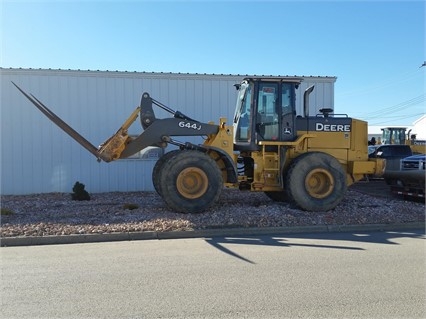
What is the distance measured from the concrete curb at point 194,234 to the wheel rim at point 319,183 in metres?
1.53

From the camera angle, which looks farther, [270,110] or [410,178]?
[410,178]

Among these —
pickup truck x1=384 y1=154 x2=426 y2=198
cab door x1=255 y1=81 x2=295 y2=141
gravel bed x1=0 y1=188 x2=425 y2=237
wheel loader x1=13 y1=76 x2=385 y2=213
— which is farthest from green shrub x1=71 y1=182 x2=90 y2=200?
pickup truck x1=384 y1=154 x2=426 y2=198

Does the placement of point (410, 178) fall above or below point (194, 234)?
above

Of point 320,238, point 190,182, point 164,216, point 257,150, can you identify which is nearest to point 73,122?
point 190,182

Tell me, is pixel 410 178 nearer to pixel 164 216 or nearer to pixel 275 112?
pixel 275 112

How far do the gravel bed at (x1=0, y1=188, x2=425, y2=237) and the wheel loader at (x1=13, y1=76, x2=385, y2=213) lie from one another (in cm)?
53

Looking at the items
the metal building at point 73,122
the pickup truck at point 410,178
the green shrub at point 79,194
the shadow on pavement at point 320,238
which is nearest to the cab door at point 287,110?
the shadow on pavement at point 320,238

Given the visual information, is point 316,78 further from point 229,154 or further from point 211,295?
point 211,295

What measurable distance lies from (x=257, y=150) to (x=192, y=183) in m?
1.83

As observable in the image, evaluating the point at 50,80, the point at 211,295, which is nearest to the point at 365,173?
the point at 211,295

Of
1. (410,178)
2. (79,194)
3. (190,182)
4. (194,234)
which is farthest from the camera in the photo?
(79,194)

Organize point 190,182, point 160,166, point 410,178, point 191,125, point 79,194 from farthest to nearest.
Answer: point 79,194 → point 410,178 → point 160,166 → point 191,125 → point 190,182

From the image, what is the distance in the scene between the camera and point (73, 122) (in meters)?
14.2

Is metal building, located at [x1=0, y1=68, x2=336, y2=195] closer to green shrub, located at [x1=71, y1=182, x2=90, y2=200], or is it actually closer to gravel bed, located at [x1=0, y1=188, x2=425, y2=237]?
green shrub, located at [x1=71, y1=182, x2=90, y2=200]
